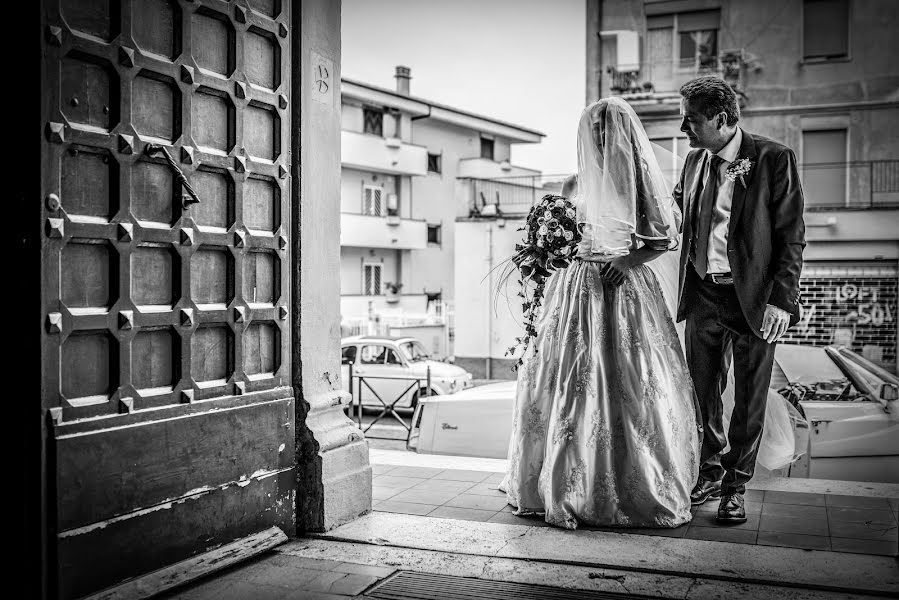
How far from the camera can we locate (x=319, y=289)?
4559mm

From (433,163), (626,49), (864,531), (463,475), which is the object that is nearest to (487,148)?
(433,163)

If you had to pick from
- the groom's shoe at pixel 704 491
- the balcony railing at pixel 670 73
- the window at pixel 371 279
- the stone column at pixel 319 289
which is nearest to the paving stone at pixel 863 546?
the groom's shoe at pixel 704 491

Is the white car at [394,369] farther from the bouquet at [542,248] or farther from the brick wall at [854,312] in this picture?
the bouquet at [542,248]

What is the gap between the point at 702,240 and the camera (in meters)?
4.64

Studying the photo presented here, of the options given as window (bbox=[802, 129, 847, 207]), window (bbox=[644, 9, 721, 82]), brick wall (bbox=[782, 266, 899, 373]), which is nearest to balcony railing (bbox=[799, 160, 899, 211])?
window (bbox=[802, 129, 847, 207])

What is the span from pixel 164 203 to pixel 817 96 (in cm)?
2064

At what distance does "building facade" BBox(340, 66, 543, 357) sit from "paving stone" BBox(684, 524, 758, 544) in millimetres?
23441

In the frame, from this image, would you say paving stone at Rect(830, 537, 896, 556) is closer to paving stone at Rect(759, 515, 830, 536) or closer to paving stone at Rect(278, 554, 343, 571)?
paving stone at Rect(759, 515, 830, 536)

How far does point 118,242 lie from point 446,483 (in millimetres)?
2927

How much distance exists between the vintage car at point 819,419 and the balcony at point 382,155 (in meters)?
24.4
